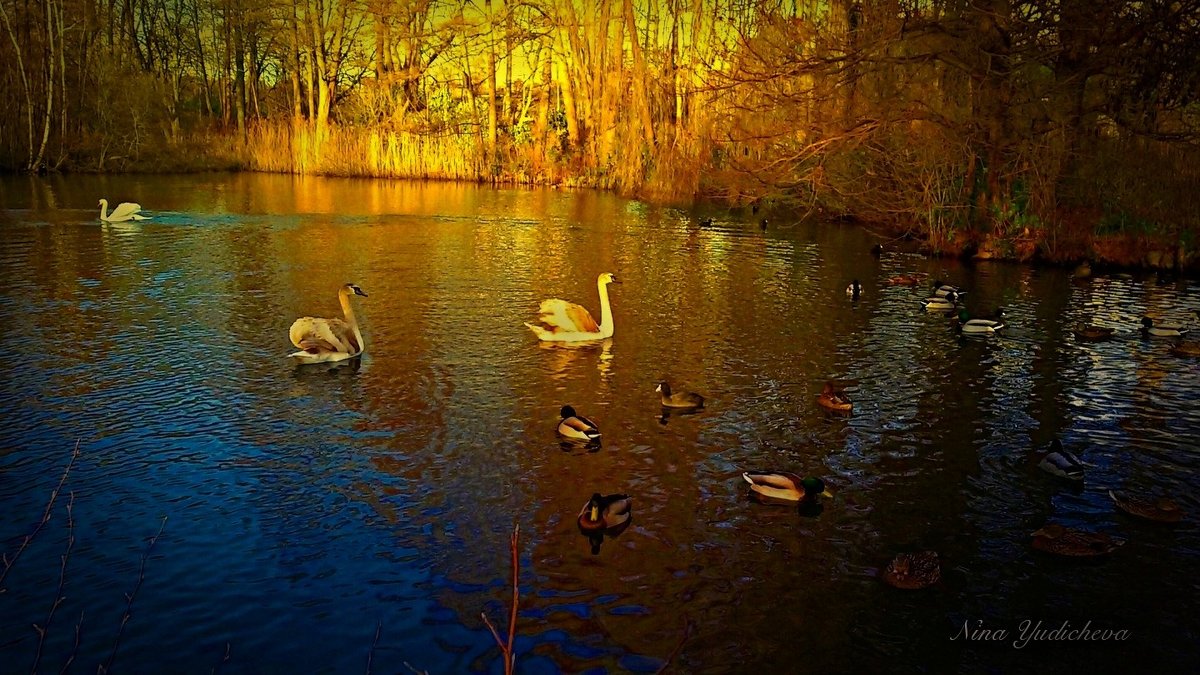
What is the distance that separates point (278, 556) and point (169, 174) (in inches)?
1518

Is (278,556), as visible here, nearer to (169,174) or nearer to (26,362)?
(26,362)

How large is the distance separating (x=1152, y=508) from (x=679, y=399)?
429 centimetres

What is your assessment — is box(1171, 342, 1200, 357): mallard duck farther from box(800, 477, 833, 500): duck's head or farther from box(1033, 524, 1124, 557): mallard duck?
box(800, 477, 833, 500): duck's head

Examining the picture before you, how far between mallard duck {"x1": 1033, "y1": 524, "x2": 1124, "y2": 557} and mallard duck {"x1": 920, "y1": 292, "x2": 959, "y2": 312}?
8.65m

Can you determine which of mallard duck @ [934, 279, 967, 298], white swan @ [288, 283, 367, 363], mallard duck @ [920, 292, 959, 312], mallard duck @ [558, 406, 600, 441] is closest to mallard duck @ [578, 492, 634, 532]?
mallard duck @ [558, 406, 600, 441]

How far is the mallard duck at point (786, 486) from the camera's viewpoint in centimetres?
699

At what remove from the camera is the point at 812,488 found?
23.1 ft

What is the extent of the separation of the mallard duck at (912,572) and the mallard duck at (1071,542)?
0.95 m

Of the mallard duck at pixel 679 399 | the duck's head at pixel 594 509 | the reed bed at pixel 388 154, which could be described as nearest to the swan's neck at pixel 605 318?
the mallard duck at pixel 679 399

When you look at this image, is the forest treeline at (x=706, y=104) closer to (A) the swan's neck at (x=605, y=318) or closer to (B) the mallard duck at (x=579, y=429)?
(A) the swan's neck at (x=605, y=318)

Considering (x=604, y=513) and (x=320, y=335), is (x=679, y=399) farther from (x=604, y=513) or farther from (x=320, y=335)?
(x=320, y=335)

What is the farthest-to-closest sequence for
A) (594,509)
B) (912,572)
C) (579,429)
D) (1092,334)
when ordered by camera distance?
(1092,334)
(579,429)
(594,509)
(912,572)

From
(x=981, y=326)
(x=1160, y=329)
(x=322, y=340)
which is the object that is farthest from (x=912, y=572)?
(x=1160, y=329)

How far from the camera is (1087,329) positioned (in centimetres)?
1289
